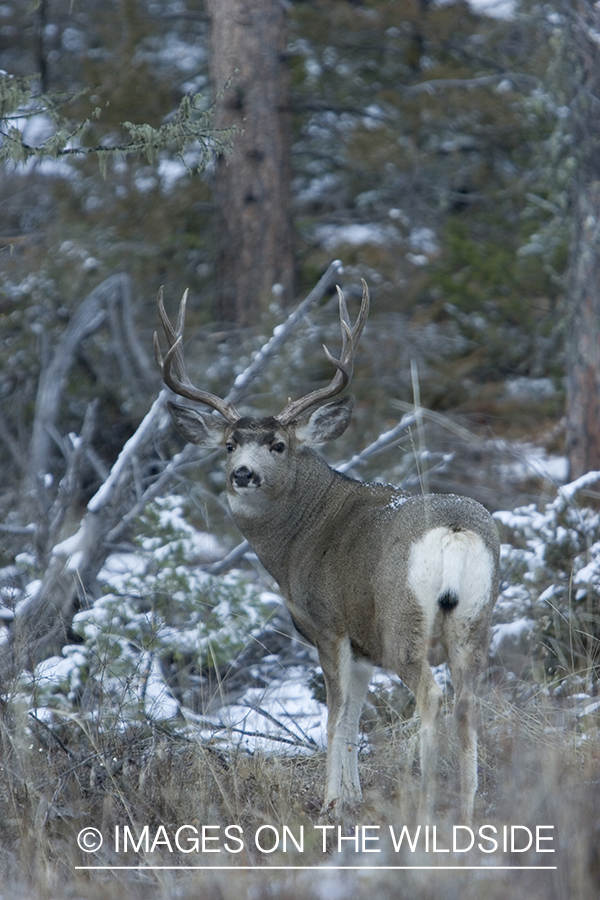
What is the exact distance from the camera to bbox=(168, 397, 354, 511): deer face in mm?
5316

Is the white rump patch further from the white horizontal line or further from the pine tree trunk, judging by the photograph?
the pine tree trunk

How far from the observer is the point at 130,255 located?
1218 centimetres

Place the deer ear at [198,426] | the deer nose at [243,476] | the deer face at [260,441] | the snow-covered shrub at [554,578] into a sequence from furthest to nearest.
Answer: the snow-covered shrub at [554,578] < the deer ear at [198,426] < the deer face at [260,441] < the deer nose at [243,476]

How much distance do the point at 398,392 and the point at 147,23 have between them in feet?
19.1

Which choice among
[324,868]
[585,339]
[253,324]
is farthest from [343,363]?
[253,324]

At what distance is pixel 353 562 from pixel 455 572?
2.41 ft

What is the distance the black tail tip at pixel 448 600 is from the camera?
420 centimetres

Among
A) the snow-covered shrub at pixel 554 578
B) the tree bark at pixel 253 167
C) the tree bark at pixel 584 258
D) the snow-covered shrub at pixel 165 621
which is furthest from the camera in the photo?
the tree bark at pixel 253 167

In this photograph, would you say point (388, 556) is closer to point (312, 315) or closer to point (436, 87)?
point (312, 315)

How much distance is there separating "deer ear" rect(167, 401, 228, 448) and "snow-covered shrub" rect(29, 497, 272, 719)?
0.96 m

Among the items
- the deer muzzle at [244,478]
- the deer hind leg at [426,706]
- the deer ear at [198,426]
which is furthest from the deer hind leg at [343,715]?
the deer ear at [198,426]

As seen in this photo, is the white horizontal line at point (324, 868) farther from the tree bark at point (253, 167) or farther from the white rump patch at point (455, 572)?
the tree bark at point (253, 167)

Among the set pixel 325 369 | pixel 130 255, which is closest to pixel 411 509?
pixel 325 369

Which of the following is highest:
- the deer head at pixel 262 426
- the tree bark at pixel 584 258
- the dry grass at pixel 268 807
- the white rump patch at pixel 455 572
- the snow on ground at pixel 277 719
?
the tree bark at pixel 584 258
